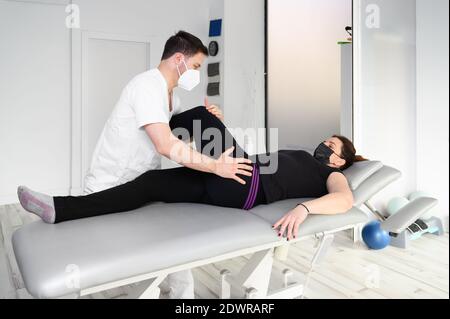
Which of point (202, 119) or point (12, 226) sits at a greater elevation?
point (202, 119)

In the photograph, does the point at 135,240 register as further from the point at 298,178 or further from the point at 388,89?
the point at 388,89

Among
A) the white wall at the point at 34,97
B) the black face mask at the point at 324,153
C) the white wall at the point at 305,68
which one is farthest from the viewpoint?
the white wall at the point at 34,97

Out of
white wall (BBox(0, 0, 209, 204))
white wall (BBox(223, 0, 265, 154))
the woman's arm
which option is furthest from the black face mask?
white wall (BBox(0, 0, 209, 204))

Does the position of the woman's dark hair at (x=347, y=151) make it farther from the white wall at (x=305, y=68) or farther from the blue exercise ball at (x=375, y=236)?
the white wall at (x=305, y=68)

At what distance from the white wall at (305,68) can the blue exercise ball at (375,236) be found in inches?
35.3

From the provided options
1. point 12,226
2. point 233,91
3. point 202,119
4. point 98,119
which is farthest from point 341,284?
point 98,119

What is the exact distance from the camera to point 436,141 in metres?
2.59

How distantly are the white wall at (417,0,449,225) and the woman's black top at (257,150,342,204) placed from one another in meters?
1.43

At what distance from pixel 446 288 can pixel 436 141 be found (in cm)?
122

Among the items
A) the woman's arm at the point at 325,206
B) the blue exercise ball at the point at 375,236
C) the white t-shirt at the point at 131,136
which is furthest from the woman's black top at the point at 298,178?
the blue exercise ball at the point at 375,236

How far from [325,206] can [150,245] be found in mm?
650

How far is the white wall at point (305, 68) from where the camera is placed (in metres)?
2.96

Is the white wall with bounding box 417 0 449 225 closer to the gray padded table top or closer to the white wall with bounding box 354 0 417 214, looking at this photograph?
the white wall with bounding box 354 0 417 214

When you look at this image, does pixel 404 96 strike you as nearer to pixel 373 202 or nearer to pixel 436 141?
pixel 436 141
